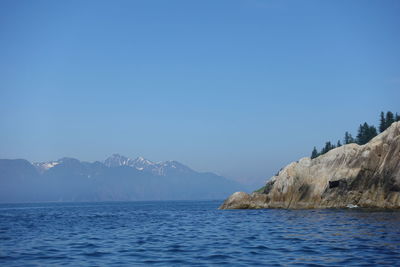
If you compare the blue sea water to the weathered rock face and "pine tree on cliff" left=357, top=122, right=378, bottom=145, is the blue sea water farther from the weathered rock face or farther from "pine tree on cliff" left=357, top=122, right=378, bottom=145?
"pine tree on cliff" left=357, top=122, right=378, bottom=145

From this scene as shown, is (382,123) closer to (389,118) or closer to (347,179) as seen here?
(389,118)

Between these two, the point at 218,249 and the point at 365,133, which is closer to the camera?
the point at 218,249

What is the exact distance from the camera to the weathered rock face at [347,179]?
3123 inches

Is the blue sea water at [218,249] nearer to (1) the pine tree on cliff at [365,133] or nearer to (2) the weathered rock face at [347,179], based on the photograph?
(2) the weathered rock face at [347,179]

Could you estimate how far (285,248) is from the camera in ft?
104

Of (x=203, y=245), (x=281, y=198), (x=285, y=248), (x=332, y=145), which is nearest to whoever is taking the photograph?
(x=285, y=248)

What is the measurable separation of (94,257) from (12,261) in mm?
4821

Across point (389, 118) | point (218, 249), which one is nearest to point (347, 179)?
point (218, 249)

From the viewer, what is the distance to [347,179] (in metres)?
85.4

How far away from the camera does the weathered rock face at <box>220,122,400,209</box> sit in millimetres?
79331

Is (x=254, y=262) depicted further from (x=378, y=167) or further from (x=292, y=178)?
(x=292, y=178)

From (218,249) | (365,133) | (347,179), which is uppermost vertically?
(365,133)

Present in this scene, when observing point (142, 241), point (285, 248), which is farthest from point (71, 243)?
point (285, 248)

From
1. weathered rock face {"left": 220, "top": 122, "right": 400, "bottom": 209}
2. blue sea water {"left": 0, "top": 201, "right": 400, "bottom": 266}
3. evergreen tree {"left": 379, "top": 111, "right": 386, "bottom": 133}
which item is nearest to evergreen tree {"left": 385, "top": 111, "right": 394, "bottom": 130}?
evergreen tree {"left": 379, "top": 111, "right": 386, "bottom": 133}
